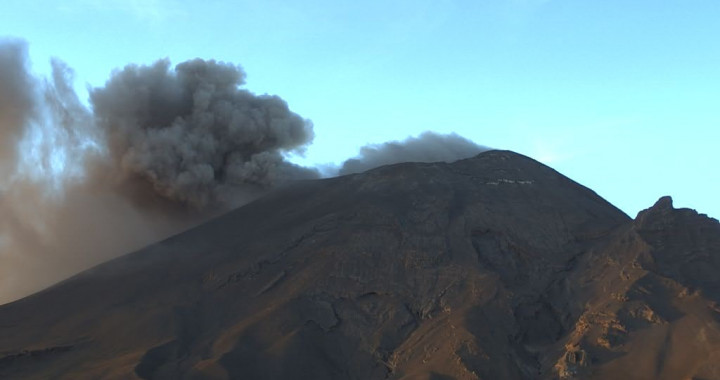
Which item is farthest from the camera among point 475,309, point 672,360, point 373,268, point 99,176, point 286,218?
point 99,176

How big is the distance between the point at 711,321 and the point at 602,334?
7621mm

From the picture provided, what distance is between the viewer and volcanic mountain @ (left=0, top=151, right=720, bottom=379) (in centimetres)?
6594

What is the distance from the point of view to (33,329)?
72375 millimetres

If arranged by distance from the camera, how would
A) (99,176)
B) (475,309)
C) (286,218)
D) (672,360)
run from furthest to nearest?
(99,176), (286,218), (475,309), (672,360)

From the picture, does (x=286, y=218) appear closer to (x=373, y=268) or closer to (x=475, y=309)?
(x=373, y=268)

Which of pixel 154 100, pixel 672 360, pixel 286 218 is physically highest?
pixel 154 100

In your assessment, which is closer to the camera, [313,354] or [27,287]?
[313,354]

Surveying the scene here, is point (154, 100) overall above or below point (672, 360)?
above

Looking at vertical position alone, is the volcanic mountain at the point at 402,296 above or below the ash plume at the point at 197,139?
below

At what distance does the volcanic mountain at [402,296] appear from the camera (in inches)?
2596

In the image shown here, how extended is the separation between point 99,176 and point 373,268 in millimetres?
37691

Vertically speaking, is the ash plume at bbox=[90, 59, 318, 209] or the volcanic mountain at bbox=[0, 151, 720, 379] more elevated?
the ash plume at bbox=[90, 59, 318, 209]

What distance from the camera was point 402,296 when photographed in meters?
73.8

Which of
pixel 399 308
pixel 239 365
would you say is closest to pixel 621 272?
pixel 399 308
